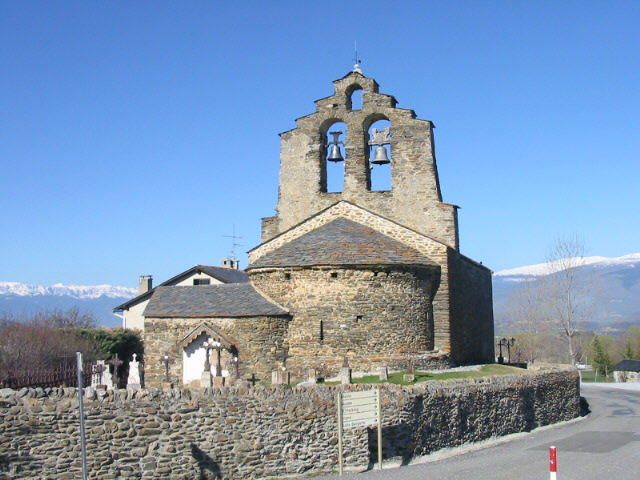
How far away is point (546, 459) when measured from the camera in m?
17.3

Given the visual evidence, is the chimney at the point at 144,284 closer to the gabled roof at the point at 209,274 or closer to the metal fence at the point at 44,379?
the gabled roof at the point at 209,274

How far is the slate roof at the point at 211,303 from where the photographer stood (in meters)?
25.5

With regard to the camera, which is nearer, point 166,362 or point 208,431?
point 208,431

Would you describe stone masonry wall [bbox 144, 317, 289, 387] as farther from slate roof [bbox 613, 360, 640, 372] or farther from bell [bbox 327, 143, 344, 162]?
slate roof [bbox 613, 360, 640, 372]

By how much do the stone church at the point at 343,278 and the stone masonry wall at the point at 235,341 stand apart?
0.03 m

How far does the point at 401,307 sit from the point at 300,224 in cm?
576

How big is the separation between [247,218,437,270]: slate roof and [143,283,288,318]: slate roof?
3.70 feet

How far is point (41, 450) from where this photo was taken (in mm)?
13625

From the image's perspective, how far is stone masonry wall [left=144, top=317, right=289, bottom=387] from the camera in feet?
82.5

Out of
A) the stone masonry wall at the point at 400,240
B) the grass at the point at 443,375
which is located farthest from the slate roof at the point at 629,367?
the stone masonry wall at the point at 400,240

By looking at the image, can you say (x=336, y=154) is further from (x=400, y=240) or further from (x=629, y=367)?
(x=629, y=367)

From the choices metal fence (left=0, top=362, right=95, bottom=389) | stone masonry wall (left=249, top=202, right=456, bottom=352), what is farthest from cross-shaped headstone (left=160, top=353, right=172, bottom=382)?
stone masonry wall (left=249, top=202, right=456, bottom=352)

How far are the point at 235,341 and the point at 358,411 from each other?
9.72 m

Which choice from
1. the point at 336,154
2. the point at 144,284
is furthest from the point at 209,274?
the point at 336,154
